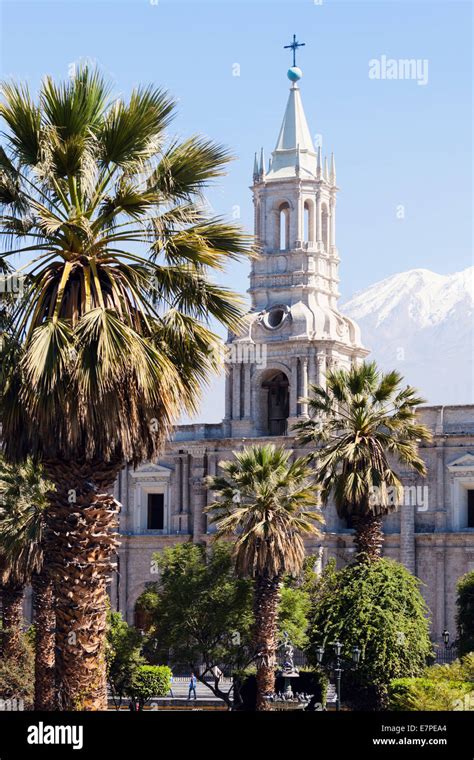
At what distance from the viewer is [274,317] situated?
62.0 meters

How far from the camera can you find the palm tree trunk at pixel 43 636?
38469mm

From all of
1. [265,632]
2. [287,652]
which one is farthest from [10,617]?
[287,652]

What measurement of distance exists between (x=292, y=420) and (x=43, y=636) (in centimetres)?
2164

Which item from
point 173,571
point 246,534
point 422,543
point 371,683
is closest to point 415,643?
point 371,683

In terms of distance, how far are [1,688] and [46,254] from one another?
25356 mm

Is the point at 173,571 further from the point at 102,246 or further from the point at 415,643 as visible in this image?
the point at 102,246

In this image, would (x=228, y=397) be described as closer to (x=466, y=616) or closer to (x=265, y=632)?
(x=466, y=616)

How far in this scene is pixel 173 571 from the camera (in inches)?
1901

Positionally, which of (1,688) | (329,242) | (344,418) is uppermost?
(329,242)

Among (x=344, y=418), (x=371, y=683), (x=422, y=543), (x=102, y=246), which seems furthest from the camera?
(x=422, y=543)

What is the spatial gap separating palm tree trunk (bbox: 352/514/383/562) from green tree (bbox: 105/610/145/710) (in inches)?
357

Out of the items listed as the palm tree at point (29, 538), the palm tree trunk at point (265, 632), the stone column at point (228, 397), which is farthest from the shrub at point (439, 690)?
the stone column at point (228, 397)

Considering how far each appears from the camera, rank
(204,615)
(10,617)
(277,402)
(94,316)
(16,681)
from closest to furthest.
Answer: (94,316) < (16,681) < (10,617) < (204,615) < (277,402)

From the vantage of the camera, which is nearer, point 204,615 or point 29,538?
point 29,538
